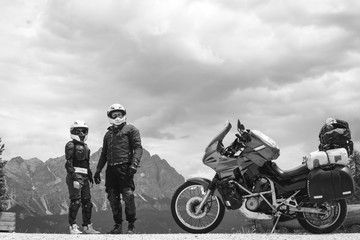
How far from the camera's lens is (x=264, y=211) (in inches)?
344

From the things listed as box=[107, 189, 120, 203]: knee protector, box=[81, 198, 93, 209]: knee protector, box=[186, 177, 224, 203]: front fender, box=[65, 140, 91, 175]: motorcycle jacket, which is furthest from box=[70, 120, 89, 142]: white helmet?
box=[186, 177, 224, 203]: front fender

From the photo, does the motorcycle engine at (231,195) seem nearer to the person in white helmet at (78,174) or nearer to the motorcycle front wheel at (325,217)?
the motorcycle front wheel at (325,217)

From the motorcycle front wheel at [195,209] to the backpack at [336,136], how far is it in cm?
227

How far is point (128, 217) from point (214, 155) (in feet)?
9.05

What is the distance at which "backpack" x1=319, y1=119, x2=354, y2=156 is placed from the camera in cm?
905

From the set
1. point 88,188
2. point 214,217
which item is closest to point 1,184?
point 88,188

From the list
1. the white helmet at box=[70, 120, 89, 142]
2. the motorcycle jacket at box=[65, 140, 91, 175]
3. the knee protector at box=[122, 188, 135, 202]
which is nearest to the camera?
the knee protector at box=[122, 188, 135, 202]

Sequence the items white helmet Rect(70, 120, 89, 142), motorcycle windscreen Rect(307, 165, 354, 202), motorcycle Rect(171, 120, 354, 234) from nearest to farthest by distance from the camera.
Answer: motorcycle windscreen Rect(307, 165, 354, 202), motorcycle Rect(171, 120, 354, 234), white helmet Rect(70, 120, 89, 142)

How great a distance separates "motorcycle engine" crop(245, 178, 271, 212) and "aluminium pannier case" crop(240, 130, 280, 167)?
335 millimetres

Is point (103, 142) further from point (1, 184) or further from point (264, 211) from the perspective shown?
point (1, 184)

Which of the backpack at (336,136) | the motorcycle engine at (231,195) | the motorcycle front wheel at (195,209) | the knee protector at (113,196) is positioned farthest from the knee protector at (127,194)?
the backpack at (336,136)

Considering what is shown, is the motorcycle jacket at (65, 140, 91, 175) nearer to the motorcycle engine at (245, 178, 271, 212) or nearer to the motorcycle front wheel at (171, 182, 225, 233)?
the motorcycle front wheel at (171, 182, 225, 233)

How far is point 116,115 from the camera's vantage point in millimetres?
10789

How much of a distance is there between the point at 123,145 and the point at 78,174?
1.56 m
